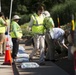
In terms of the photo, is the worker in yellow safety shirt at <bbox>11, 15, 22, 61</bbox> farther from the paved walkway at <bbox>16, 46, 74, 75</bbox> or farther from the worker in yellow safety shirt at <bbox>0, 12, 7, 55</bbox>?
the worker in yellow safety shirt at <bbox>0, 12, 7, 55</bbox>

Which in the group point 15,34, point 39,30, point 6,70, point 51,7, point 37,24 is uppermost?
point 51,7

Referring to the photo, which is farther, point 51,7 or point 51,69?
point 51,7

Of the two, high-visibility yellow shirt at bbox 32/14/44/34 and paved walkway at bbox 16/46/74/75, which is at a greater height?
high-visibility yellow shirt at bbox 32/14/44/34

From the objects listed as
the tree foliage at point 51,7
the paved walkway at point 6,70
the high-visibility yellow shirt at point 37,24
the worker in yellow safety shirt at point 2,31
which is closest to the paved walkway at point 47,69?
the paved walkway at point 6,70

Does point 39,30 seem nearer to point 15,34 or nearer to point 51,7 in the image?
point 15,34

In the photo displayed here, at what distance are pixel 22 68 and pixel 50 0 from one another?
133 feet

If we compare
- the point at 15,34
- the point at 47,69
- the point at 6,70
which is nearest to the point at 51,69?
the point at 47,69

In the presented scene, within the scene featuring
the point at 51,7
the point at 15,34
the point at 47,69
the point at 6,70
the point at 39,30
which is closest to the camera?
the point at 47,69

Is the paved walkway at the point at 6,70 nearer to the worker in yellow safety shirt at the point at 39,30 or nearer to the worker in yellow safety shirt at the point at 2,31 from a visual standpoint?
the worker in yellow safety shirt at the point at 39,30

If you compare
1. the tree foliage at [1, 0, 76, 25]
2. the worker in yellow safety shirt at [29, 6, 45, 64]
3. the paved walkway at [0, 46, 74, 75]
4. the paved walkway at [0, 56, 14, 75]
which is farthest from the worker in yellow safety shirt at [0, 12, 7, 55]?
the tree foliage at [1, 0, 76, 25]

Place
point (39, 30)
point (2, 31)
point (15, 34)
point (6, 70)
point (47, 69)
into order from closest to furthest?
point (47, 69), point (6, 70), point (39, 30), point (15, 34), point (2, 31)

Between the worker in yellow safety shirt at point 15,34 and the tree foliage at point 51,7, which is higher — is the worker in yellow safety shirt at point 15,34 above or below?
below

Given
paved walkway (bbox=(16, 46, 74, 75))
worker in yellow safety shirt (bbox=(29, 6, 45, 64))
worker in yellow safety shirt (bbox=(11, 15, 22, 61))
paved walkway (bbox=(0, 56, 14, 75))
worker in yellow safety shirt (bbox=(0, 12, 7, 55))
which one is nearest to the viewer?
paved walkway (bbox=(16, 46, 74, 75))

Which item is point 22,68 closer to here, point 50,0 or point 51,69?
point 51,69
